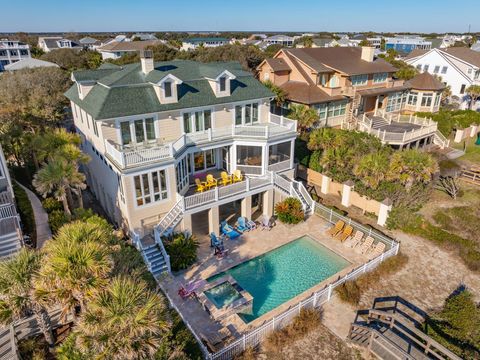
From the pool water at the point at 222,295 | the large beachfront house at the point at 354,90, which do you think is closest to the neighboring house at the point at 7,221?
the pool water at the point at 222,295

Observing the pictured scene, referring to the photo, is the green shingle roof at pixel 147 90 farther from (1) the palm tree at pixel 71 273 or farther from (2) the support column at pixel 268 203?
(1) the palm tree at pixel 71 273

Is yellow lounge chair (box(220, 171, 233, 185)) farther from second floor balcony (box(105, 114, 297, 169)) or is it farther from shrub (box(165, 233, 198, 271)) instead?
shrub (box(165, 233, 198, 271))

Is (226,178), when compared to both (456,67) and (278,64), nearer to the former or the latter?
(278,64)

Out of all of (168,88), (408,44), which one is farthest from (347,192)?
(408,44)

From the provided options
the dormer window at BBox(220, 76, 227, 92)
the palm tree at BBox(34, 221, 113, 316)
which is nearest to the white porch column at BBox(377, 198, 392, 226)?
the dormer window at BBox(220, 76, 227, 92)

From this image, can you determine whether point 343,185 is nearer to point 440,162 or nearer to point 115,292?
point 440,162

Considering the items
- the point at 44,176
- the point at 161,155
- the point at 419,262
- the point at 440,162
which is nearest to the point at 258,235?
the point at 161,155
